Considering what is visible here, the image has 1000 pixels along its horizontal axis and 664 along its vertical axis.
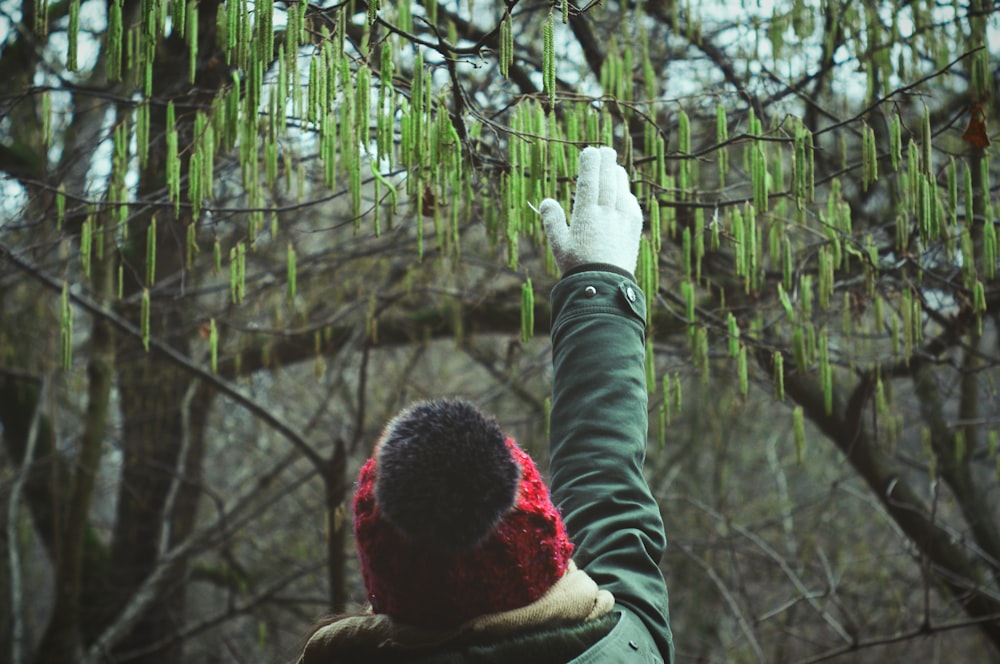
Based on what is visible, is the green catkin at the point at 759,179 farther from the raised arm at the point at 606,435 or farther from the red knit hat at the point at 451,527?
the red knit hat at the point at 451,527

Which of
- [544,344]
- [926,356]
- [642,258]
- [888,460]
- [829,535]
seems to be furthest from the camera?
[829,535]

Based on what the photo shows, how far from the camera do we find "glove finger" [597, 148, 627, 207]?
5.56 ft

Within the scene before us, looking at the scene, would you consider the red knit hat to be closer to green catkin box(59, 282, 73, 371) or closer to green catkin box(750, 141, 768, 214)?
green catkin box(750, 141, 768, 214)

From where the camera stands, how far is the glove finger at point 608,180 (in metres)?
1.69

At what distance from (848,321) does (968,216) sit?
0.52 m

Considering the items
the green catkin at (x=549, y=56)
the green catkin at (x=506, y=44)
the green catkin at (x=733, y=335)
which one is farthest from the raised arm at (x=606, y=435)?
the green catkin at (x=733, y=335)

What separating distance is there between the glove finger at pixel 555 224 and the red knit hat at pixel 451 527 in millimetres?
519

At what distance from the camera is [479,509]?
46.3 inches

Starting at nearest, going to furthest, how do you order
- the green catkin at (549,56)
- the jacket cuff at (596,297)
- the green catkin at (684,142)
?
the jacket cuff at (596,297) → the green catkin at (549,56) → the green catkin at (684,142)

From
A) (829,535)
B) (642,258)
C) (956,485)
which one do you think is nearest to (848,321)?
(642,258)

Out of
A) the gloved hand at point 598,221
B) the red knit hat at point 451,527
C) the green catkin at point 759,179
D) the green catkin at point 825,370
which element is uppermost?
the green catkin at point 759,179

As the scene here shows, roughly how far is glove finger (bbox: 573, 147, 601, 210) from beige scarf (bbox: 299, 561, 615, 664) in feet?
2.29

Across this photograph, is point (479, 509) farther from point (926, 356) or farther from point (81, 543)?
point (81, 543)

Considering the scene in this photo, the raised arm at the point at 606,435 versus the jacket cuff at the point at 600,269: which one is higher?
the jacket cuff at the point at 600,269
